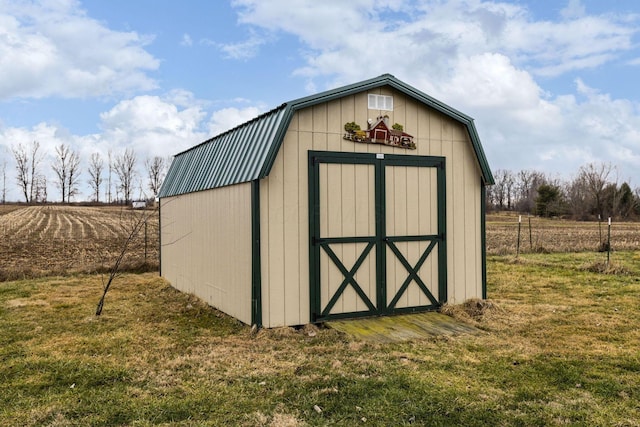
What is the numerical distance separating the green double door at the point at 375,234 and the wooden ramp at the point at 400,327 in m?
0.19

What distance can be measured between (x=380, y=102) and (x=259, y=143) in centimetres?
200

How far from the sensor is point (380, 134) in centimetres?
754

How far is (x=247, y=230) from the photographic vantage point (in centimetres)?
705

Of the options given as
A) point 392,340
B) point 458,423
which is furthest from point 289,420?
point 392,340

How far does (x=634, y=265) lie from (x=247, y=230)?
39.3ft

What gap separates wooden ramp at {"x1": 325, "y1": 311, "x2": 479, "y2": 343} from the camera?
650 centimetres

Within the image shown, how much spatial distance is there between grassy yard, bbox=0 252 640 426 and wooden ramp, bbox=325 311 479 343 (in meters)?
0.26

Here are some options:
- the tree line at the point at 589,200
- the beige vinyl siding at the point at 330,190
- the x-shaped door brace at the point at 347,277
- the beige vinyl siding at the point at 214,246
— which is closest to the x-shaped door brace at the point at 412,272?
the beige vinyl siding at the point at 330,190

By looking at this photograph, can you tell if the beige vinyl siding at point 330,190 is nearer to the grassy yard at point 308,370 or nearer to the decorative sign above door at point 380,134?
the decorative sign above door at point 380,134

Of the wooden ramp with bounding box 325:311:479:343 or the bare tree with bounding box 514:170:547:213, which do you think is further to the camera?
the bare tree with bounding box 514:170:547:213

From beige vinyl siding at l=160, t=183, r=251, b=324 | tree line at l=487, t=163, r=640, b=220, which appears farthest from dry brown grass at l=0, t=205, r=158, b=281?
tree line at l=487, t=163, r=640, b=220

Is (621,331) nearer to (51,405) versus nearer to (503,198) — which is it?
(51,405)

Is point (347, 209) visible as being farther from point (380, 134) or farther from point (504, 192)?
point (504, 192)

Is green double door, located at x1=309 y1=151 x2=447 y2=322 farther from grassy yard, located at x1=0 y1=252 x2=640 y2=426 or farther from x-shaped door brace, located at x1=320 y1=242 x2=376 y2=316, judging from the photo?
grassy yard, located at x1=0 y1=252 x2=640 y2=426
